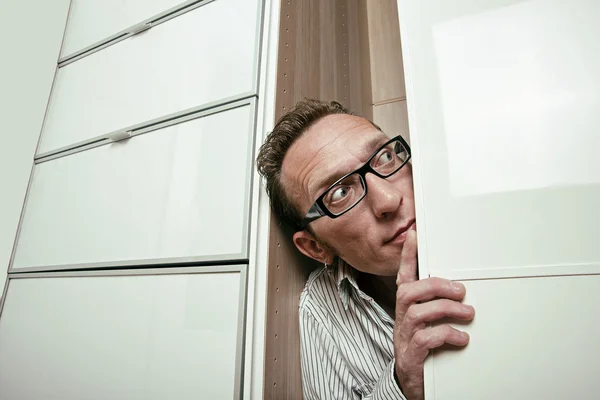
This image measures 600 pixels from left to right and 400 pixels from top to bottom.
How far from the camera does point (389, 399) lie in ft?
1.82

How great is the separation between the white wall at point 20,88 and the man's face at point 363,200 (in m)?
0.96

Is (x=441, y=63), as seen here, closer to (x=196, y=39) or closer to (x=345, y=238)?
(x=345, y=238)

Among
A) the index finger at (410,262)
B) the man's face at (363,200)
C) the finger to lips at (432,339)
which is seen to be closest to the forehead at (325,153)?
the man's face at (363,200)

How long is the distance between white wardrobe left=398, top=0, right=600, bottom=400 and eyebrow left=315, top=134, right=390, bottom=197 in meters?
0.19

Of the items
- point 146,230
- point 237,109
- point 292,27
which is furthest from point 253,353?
point 292,27

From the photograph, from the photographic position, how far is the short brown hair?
30.0 inches

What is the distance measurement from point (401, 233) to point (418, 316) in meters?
0.21

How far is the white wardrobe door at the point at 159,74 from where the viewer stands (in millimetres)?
860

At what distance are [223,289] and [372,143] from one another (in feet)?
1.36

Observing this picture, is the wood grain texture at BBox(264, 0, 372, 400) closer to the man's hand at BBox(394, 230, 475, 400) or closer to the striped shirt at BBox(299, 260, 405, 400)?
the striped shirt at BBox(299, 260, 405, 400)

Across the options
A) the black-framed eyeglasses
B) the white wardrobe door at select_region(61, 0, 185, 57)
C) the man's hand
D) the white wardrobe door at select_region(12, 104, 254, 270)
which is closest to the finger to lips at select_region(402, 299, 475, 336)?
the man's hand

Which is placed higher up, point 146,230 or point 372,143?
point 372,143

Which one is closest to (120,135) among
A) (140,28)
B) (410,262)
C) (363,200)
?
(140,28)

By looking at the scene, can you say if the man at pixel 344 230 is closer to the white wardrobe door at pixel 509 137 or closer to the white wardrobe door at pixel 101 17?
the white wardrobe door at pixel 509 137
